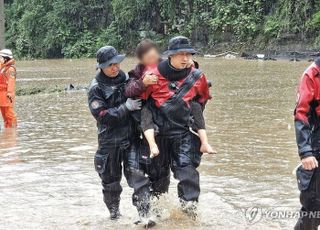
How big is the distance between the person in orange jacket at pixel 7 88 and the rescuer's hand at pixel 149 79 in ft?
23.0

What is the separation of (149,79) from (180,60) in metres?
0.33

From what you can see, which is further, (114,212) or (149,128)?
(114,212)

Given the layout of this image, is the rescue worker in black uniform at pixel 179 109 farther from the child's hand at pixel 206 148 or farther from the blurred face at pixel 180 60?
the child's hand at pixel 206 148

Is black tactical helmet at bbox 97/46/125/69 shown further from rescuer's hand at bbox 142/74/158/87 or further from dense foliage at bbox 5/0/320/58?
dense foliage at bbox 5/0/320/58

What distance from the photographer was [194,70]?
5.18 m

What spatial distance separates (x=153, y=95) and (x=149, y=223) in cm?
111

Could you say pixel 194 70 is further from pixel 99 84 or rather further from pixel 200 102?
pixel 99 84

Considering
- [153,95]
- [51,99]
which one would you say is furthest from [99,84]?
[51,99]

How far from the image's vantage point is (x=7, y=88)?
37.8 ft

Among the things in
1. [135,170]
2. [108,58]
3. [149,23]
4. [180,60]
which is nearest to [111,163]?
[135,170]

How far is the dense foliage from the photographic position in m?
33.8

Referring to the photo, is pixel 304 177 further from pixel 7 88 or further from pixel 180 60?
pixel 7 88

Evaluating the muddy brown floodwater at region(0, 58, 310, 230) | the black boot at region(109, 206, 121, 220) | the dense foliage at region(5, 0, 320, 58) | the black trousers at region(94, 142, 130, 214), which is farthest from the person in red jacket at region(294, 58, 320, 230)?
the dense foliage at region(5, 0, 320, 58)

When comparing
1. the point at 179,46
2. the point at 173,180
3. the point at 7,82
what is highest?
the point at 179,46
